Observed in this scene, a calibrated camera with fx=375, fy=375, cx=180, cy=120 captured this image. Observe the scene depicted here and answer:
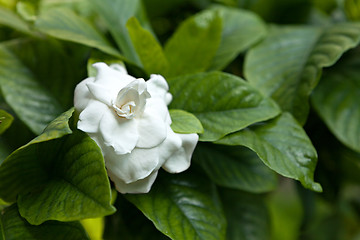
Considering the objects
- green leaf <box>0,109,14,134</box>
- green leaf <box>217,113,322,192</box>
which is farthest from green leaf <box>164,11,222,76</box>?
green leaf <box>0,109,14,134</box>

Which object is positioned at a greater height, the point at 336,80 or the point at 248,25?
the point at 248,25

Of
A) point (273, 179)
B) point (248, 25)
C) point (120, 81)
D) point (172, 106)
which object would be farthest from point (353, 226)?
point (120, 81)

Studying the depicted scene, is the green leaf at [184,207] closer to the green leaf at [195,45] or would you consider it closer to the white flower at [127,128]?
the white flower at [127,128]

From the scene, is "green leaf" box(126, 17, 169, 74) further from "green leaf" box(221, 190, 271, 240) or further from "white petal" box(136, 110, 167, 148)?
"green leaf" box(221, 190, 271, 240)

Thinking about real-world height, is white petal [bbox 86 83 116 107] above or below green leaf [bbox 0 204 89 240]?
above

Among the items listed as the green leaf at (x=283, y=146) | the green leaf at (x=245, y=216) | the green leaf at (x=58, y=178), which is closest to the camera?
the green leaf at (x=58, y=178)

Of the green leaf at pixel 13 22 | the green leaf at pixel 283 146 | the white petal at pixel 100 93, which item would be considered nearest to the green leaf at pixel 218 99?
the green leaf at pixel 283 146

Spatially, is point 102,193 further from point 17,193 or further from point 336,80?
point 336,80
